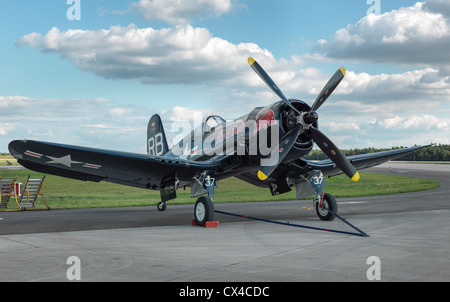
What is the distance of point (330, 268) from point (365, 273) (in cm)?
54

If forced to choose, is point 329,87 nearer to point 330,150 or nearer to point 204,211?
point 330,150

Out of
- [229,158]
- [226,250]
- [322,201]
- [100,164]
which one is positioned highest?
[229,158]

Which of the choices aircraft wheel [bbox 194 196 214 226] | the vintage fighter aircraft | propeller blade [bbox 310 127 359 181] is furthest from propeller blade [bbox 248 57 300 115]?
aircraft wheel [bbox 194 196 214 226]

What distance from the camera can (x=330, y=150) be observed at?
12477mm

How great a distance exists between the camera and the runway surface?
6.25 meters

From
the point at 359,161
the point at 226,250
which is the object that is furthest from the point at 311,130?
the point at 226,250

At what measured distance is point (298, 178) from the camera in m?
14.6

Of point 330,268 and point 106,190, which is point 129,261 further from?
point 106,190

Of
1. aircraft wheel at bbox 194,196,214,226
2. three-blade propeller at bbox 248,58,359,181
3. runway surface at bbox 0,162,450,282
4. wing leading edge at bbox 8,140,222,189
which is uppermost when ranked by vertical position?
three-blade propeller at bbox 248,58,359,181

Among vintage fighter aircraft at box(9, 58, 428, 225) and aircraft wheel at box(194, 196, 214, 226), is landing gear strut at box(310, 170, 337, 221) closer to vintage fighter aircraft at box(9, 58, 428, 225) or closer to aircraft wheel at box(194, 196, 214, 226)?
vintage fighter aircraft at box(9, 58, 428, 225)

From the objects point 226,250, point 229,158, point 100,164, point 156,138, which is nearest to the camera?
point 226,250

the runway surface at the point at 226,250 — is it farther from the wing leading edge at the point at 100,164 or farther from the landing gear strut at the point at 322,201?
the wing leading edge at the point at 100,164

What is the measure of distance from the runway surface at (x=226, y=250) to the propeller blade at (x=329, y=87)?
10.8ft

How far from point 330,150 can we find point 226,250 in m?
5.36
